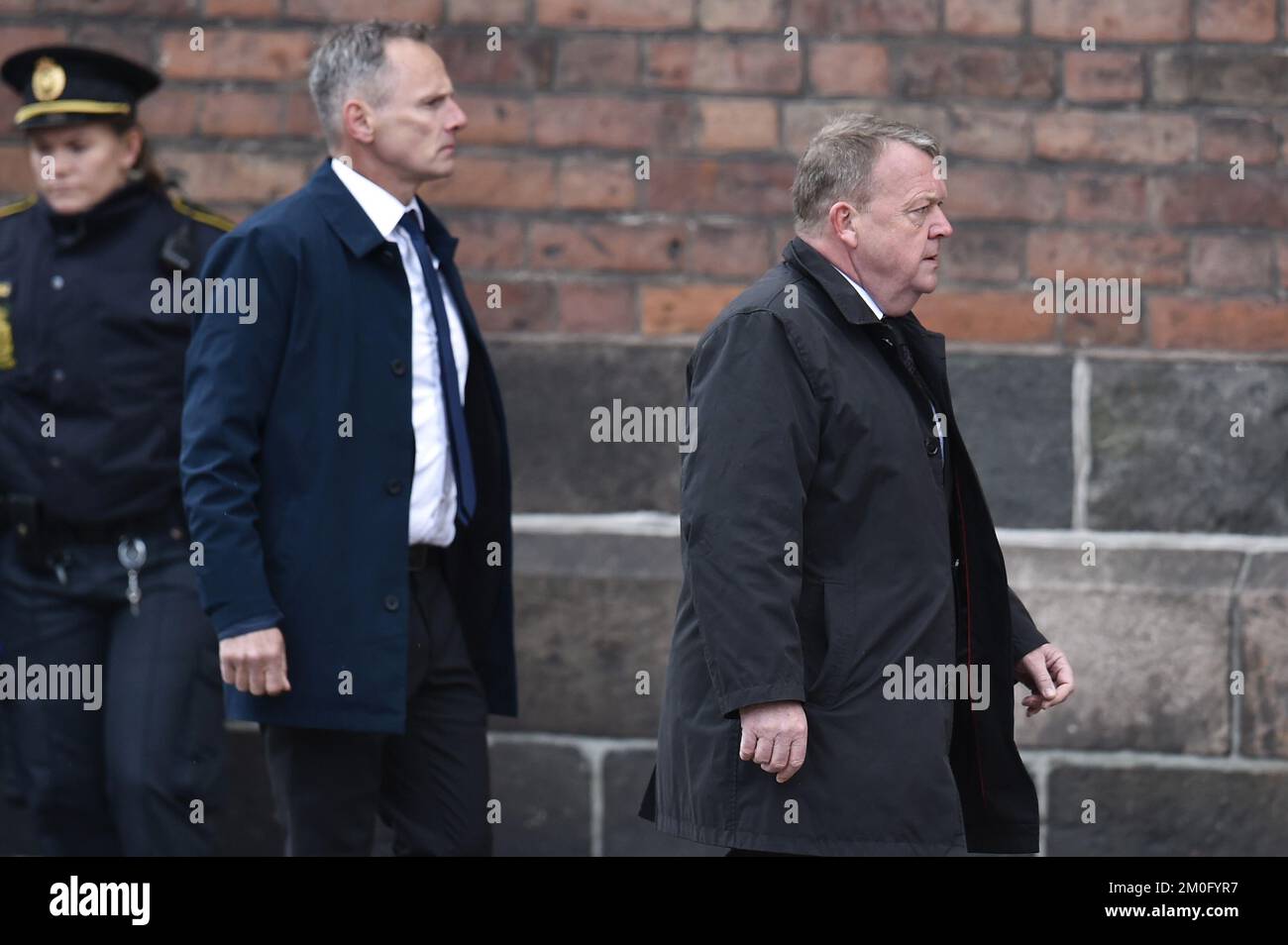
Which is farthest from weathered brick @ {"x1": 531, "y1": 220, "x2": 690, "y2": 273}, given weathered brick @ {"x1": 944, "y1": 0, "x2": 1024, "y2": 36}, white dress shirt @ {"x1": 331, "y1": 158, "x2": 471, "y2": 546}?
white dress shirt @ {"x1": 331, "y1": 158, "x2": 471, "y2": 546}

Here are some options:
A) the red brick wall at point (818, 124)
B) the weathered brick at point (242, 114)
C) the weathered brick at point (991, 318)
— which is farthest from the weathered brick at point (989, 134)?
the weathered brick at point (242, 114)

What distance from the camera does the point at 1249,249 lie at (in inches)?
173

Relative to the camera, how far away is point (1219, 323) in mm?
4395

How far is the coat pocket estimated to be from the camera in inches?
111

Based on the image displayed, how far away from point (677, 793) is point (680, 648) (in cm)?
23

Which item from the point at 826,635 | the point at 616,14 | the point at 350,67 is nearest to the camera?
the point at 826,635

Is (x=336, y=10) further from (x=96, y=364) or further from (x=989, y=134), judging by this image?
(x=989, y=134)

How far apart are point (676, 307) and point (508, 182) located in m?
0.51

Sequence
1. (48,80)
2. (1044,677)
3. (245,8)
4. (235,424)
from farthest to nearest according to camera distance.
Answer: (245,8) < (48,80) < (235,424) < (1044,677)

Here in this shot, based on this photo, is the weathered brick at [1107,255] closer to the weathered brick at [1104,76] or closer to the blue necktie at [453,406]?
the weathered brick at [1104,76]

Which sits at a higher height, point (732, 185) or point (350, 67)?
point (350, 67)

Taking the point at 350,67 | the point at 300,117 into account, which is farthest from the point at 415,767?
the point at 300,117

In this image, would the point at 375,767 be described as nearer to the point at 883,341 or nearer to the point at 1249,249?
the point at 883,341
